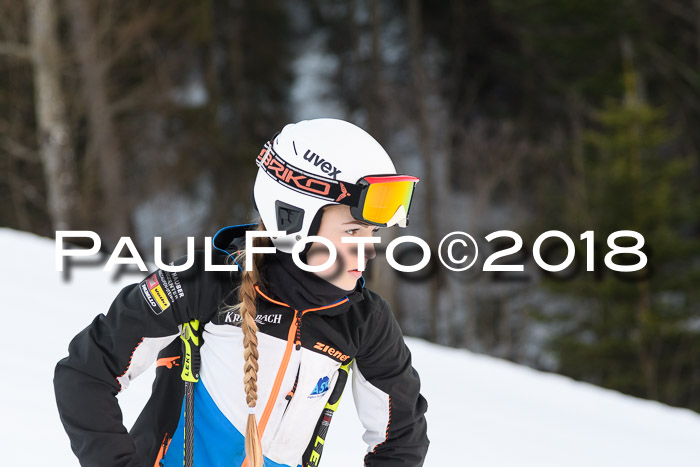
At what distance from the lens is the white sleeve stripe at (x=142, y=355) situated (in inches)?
62.9

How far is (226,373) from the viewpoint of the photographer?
5.67ft

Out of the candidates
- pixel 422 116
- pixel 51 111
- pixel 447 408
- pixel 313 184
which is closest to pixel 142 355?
pixel 313 184

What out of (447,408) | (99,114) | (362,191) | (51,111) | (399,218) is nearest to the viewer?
(362,191)

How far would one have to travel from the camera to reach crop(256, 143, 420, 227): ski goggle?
1.68 metres

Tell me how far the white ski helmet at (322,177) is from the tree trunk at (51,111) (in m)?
9.85

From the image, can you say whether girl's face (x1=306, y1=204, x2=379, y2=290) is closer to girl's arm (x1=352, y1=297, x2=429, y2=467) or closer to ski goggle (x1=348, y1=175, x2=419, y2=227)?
ski goggle (x1=348, y1=175, x2=419, y2=227)

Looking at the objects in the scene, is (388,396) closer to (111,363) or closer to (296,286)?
(296,286)

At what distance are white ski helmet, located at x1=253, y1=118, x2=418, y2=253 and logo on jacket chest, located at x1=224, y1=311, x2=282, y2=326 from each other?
0.53ft

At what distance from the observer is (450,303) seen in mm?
17109

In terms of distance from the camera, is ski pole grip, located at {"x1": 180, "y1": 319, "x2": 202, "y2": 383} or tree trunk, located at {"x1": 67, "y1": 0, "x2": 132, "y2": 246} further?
tree trunk, located at {"x1": 67, "y1": 0, "x2": 132, "y2": 246}

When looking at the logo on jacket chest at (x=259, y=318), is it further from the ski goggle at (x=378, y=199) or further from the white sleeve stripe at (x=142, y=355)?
the ski goggle at (x=378, y=199)

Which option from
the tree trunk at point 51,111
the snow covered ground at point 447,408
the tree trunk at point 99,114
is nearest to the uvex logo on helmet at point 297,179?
the snow covered ground at point 447,408

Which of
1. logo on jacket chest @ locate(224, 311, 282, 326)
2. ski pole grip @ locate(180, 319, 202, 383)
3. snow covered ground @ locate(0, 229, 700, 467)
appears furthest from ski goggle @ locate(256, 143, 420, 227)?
snow covered ground @ locate(0, 229, 700, 467)

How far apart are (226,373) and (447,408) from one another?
313cm
